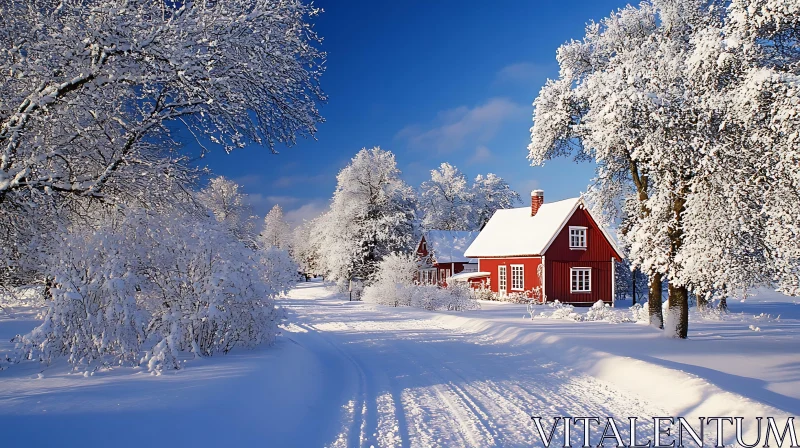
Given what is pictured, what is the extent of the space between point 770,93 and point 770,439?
20.7 ft

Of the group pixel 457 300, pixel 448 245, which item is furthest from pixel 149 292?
pixel 448 245

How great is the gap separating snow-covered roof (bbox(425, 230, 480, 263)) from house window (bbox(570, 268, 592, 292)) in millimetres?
11465

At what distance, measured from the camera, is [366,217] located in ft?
132

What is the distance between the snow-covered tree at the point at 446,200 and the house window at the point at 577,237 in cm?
3098

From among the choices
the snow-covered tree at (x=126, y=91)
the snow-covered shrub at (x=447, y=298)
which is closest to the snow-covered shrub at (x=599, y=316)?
the snow-covered shrub at (x=447, y=298)

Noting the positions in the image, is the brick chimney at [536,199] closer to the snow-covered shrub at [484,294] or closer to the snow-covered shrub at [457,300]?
the snow-covered shrub at [484,294]

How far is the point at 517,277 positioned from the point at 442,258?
934cm

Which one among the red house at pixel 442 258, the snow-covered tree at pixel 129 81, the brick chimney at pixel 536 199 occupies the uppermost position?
the brick chimney at pixel 536 199

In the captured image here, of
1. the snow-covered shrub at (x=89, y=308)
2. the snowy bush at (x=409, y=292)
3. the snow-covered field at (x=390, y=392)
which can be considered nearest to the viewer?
the snow-covered field at (x=390, y=392)

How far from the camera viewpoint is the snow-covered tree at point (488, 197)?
6656cm

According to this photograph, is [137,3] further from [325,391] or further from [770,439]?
[770,439]

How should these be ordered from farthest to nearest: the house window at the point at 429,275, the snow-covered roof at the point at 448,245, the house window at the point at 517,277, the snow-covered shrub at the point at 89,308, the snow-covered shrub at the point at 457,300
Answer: the house window at the point at 429,275, the snow-covered roof at the point at 448,245, the house window at the point at 517,277, the snow-covered shrub at the point at 457,300, the snow-covered shrub at the point at 89,308

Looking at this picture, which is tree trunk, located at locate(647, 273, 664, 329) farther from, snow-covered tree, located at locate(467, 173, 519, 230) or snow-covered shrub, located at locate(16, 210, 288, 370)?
snow-covered tree, located at locate(467, 173, 519, 230)

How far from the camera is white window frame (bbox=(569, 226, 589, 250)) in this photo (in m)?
34.0
